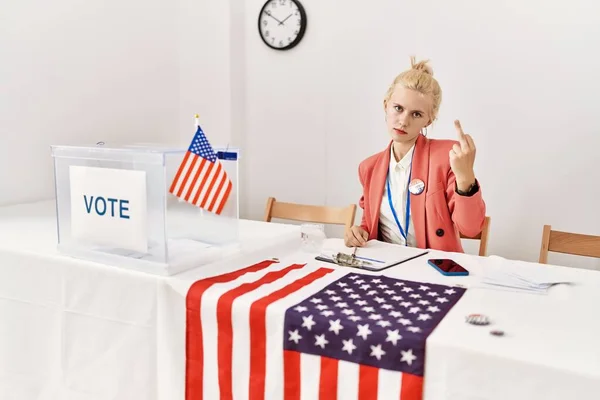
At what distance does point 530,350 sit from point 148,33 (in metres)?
2.82

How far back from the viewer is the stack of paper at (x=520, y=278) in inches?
54.2

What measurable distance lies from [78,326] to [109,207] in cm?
33

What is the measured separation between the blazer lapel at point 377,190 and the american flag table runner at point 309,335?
28.0 inches

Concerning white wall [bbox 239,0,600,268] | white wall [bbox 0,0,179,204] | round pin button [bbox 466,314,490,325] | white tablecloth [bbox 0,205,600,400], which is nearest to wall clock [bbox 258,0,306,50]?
white wall [bbox 239,0,600,268]

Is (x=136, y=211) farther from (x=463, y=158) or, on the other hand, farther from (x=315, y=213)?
(x=315, y=213)

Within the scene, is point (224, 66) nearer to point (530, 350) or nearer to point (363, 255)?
point (363, 255)

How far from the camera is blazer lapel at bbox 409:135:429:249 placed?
6.71 ft

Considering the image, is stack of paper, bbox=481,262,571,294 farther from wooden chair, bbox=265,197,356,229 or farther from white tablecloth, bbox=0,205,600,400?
wooden chair, bbox=265,197,356,229

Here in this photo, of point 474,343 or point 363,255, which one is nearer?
point 474,343

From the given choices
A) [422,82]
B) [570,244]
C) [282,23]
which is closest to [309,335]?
[422,82]

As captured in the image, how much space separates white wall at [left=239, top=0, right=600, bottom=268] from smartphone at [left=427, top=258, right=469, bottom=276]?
1.50 meters

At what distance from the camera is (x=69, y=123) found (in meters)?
2.78

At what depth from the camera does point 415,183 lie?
205 cm

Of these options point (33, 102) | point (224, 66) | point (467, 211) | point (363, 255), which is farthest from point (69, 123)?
point (467, 211)
